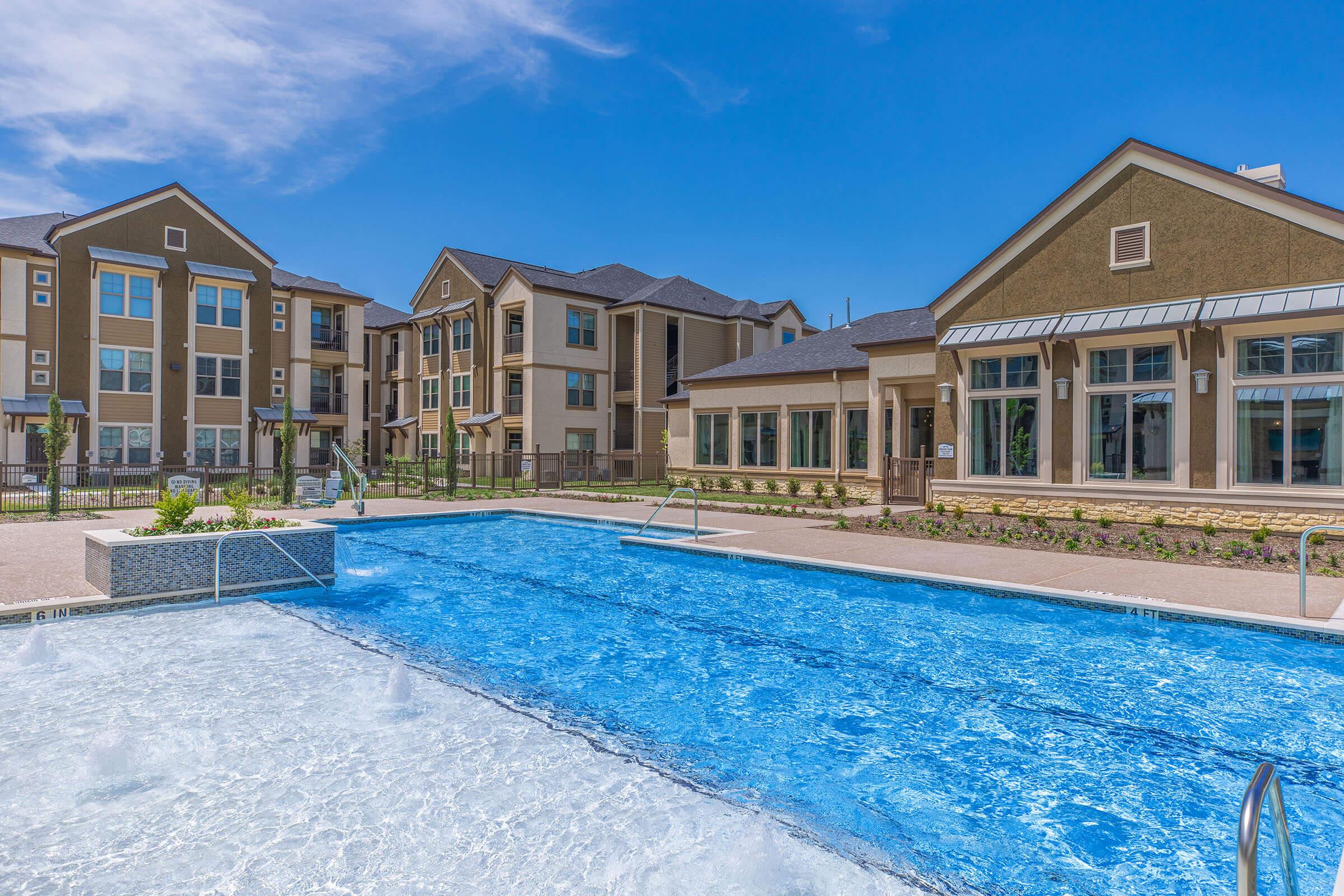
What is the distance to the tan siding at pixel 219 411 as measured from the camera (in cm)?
3009

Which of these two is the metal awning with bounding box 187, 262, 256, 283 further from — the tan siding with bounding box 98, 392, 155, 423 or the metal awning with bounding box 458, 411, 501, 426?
the metal awning with bounding box 458, 411, 501, 426

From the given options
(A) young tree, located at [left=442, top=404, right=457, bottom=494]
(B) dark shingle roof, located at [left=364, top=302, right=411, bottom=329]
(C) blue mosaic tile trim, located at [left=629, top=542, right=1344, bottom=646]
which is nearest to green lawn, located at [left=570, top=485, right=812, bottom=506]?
(A) young tree, located at [left=442, top=404, right=457, bottom=494]

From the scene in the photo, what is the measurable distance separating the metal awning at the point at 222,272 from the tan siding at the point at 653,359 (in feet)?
54.2

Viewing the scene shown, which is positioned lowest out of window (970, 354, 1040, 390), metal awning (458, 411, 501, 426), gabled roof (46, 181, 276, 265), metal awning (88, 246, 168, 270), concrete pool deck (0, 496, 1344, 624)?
concrete pool deck (0, 496, 1344, 624)

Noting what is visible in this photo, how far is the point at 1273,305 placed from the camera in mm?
12961

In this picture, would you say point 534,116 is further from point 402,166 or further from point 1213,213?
point 1213,213

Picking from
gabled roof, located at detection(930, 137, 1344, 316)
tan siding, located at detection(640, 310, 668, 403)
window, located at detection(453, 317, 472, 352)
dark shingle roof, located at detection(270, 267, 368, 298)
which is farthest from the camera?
window, located at detection(453, 317, 472, 352)

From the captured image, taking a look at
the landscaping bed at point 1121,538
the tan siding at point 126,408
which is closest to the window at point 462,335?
the tan siding at point 126,408

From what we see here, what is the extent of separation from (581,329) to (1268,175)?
24.9m

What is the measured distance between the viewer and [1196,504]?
14.1m

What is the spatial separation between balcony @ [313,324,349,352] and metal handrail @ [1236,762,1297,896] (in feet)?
121

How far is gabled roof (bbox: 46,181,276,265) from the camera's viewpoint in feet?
88.2

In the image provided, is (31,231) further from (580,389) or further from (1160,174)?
(1160,174)

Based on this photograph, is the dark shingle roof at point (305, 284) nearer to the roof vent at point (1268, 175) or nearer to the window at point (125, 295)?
the window at point (125, 295)
